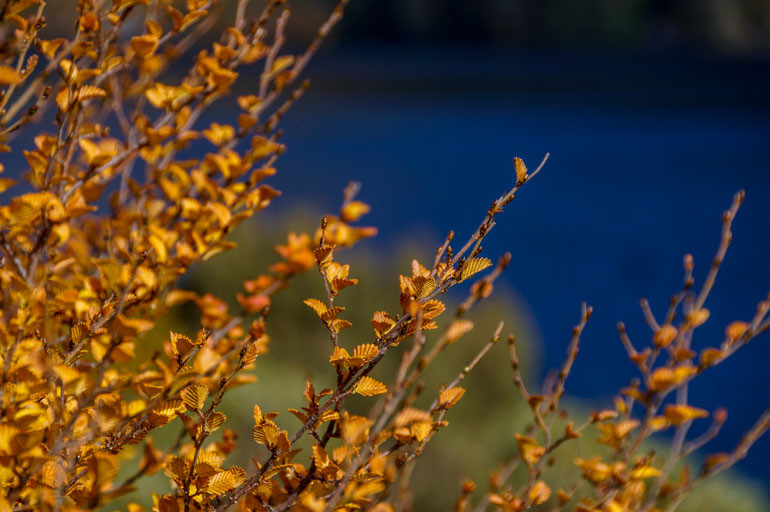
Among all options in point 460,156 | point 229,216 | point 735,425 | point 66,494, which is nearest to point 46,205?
point 229,216

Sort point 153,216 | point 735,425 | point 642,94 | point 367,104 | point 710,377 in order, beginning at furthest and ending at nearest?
point 367,104 < point 642,94 < point 710,377 < point 735,425 < point 153,216

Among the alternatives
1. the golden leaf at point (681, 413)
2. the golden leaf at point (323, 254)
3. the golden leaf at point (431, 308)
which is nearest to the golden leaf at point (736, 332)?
the golden leaf at point (681, 413)

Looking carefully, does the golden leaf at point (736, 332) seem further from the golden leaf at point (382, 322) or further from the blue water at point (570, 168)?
the blue water at point (570, 168)

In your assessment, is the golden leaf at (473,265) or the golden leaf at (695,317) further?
→ the golden leaf at (695,317)

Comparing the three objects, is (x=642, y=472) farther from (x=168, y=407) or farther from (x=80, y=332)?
(x=80, y=332)

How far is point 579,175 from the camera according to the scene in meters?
6.25

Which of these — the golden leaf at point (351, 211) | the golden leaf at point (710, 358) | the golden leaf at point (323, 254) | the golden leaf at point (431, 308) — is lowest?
the golden leaf at point (710, 358)

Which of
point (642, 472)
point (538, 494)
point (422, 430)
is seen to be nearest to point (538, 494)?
point (538, 494)

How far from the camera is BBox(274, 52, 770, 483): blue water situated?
534cm

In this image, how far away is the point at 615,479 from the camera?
87cm

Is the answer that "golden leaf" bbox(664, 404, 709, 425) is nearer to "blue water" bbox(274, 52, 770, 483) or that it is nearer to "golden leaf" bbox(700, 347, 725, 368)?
"golden leaf" bbox(700, 347, 725, 368)

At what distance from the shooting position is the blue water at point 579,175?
534 cm

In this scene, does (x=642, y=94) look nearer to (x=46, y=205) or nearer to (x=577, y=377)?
(x=577, y=377)

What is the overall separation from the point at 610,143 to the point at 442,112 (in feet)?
5.63
